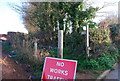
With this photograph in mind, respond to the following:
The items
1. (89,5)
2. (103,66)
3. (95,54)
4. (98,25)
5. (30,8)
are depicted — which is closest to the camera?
(103,66)

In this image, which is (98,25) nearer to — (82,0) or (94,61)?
(82,0)

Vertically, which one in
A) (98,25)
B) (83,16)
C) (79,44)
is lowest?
(79,44)

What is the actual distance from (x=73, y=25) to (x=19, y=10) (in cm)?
450

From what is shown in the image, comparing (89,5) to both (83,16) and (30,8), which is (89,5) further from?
(30,8)

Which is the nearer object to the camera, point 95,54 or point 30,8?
point 95,54

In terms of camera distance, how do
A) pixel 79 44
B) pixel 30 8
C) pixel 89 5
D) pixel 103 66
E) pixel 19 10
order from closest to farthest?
pixel 103 66 < pixel 79 44 < pixel 89 5 < pixel 30 8 < pixel 19 10

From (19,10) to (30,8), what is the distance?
3.76 feet

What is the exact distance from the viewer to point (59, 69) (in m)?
2.56

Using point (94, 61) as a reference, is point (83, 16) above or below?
above

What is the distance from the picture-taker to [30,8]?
8.37m

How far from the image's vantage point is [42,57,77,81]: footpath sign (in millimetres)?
2404

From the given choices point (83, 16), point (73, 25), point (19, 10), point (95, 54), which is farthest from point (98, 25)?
point (19, 10)

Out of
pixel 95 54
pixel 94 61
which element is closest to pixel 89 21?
pixel 95 54

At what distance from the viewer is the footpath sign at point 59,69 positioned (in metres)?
2.40
